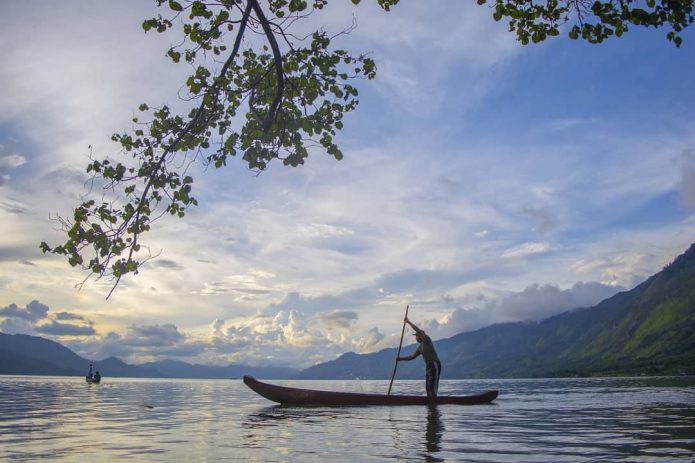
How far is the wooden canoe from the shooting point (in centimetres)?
2652

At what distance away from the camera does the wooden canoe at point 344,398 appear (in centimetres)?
2652

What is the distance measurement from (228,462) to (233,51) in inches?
341

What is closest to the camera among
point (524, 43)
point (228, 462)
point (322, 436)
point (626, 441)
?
point (228, 462)

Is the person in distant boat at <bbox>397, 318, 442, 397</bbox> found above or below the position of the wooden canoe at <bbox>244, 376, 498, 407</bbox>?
above

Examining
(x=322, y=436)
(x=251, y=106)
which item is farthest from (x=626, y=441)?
(x=251, y=106)

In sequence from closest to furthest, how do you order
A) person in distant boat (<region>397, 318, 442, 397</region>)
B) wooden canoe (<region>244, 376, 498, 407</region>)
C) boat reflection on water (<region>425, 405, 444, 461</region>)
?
boat reflection on water (<region>425, 405, 444, 461</region>), wooden canoe (<region>244, 376, 498, 407</region>), person in distant boat (<region>397, 318, 442, 397</region>)

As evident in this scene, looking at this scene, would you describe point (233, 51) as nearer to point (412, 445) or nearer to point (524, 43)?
point (524, 43)

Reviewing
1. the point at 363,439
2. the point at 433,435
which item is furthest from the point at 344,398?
the point at 363,439

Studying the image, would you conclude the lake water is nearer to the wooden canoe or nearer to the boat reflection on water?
the boat reflection on water

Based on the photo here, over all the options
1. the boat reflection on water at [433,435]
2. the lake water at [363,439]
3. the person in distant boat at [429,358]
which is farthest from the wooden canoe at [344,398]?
the lake water at [363,439]

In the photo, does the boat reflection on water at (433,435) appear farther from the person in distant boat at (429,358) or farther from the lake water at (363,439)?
the person in distant boat at (429,358)

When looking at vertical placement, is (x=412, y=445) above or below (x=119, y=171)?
below

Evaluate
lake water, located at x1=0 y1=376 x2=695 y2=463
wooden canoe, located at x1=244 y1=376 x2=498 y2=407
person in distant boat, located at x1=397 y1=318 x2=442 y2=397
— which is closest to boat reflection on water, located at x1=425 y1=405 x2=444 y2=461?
lake water, located at x1=0 y1=376 x2=695 y2=463

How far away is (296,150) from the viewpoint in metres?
13.4
